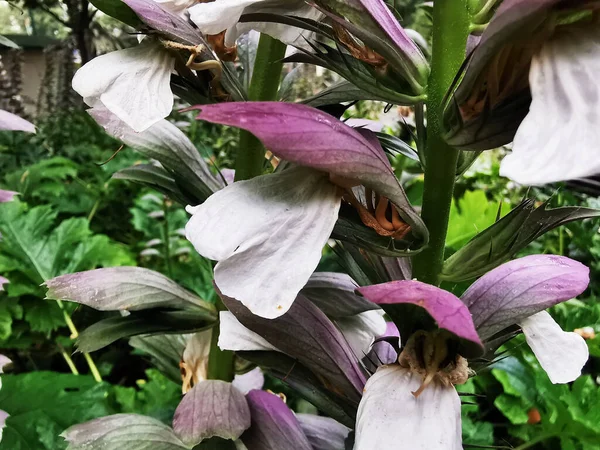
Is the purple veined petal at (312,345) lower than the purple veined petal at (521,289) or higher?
lower

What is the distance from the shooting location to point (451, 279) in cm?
40

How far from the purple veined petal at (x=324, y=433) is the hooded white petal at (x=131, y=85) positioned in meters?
0.36

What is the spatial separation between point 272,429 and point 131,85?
34 centimetres

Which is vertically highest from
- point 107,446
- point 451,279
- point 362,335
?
point 451,279

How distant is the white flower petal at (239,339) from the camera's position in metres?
0.43

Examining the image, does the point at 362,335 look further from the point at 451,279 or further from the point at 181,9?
the point at 181,9

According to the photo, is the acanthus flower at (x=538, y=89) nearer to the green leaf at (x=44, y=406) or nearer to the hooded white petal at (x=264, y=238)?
the hooded white petal at (x=264, y=238)

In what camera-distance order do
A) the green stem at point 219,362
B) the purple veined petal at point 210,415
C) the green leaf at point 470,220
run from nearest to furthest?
the purple veined petal at point 210,415
the green stem at point 219,362
the green leaf at point 470,220

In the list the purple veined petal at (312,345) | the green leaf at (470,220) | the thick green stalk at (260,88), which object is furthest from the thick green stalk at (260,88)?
the green leaf at (470,220)

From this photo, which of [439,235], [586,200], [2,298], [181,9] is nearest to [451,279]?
[439,235]

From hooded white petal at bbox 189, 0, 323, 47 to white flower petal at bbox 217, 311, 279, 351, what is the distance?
0.23 metres

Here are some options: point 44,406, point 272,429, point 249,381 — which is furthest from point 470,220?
point 44,406

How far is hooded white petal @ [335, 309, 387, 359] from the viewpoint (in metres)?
0.55

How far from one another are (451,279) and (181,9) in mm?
315
